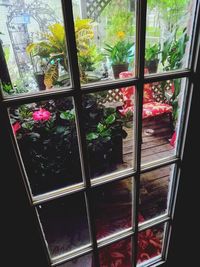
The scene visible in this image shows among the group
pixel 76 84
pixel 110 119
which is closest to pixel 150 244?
pixel 110 119

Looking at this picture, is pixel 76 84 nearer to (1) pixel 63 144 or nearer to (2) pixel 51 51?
(2) pixel 51 51

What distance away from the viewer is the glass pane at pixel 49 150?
81 centimetres

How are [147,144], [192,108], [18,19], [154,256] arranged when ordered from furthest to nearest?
[154,256] < [147,144] < [192,108] < [18,19]

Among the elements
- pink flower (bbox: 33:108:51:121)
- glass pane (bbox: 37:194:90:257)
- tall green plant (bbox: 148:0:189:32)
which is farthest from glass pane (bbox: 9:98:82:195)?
tall green plant (bbox: 148:0:189:32)

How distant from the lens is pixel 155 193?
53.5 inches

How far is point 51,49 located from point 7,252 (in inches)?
29.5

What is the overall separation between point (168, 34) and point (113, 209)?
970 millimetres

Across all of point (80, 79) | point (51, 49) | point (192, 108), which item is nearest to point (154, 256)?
point (192, 108)

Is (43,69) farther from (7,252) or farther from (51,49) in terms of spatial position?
(7,252)

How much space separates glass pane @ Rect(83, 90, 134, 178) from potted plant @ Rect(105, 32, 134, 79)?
0.08 meters

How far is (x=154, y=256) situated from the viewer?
1.19 metres

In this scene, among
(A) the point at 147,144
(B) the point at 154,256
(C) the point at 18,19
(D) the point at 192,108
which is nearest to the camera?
(C) the point at 18,19

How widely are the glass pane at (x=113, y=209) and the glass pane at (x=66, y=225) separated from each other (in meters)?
0.09

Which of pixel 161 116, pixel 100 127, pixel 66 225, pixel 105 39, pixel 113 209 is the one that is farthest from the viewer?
pixel 66 225
